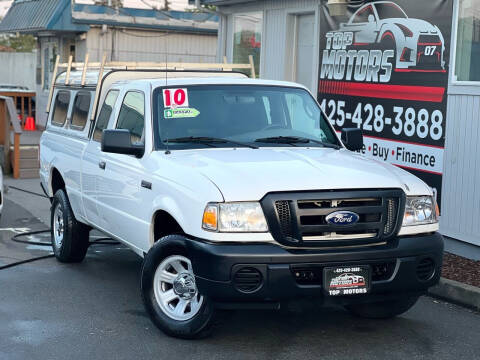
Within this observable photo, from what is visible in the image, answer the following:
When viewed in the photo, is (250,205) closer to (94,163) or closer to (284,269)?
(284,269)

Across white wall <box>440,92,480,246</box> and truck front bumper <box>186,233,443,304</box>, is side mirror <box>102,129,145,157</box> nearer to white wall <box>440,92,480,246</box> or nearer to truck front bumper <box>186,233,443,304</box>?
truck front bumper <box>186,233,443,304</box>

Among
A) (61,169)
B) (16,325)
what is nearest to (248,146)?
(16,325)

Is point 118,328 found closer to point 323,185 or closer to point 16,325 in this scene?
point 16,325

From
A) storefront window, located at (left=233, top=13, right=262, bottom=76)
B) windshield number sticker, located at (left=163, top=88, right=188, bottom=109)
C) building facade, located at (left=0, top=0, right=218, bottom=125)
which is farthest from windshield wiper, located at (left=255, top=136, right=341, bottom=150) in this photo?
building facade, located at (left=0, top=0, right=218, bottom=125)

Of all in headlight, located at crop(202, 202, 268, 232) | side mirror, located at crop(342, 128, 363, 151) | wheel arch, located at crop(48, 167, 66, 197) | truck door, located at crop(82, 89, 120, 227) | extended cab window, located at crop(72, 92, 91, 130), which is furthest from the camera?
wheel arch, located at crop(48, 167, 66, 197)

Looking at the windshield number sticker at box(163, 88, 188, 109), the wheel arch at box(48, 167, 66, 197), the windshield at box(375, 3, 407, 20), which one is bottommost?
the wheel arch at box(48, 167, 66, 197)

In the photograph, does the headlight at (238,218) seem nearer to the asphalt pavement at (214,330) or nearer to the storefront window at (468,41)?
the asphalt pavement at (214,330)

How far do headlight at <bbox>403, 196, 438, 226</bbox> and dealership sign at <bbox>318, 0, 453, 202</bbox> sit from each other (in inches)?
152

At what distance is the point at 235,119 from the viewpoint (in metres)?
6.92

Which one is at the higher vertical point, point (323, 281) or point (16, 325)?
point (323, 281)

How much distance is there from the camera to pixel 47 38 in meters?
25.1

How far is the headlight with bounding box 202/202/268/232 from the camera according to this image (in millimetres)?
5520

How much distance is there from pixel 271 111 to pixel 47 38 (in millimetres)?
19257

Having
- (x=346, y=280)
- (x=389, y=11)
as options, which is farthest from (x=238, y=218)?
(x=389, y=11)
